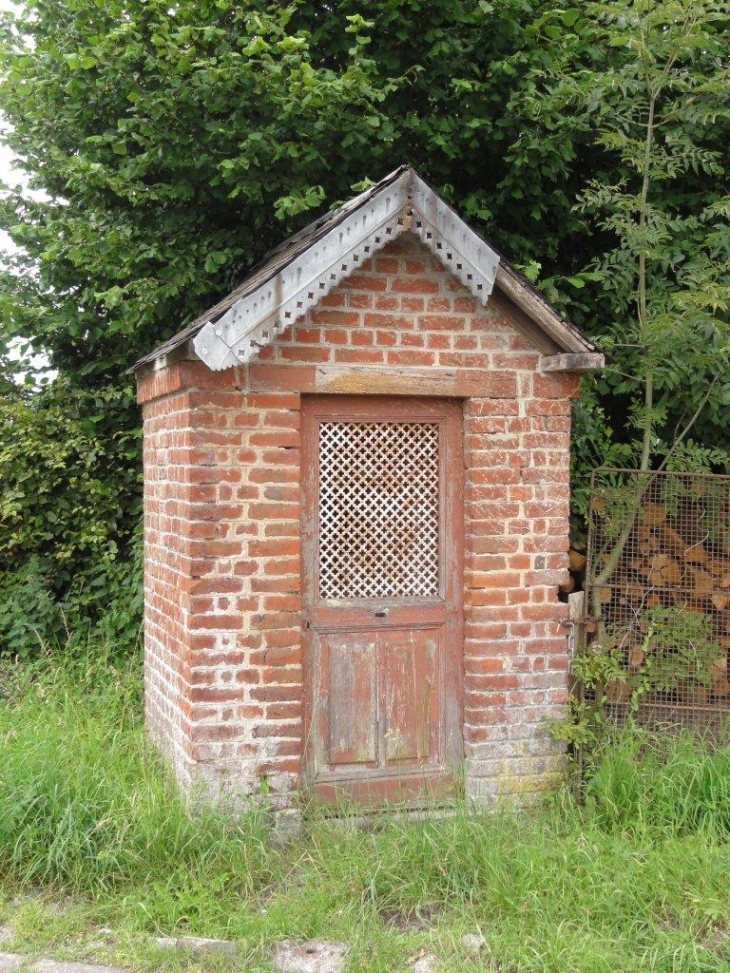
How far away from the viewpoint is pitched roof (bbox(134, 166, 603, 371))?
4387 millimetres

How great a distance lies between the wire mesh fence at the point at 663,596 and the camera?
552 cm

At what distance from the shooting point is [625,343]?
261 inches

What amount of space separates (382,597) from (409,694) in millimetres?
565

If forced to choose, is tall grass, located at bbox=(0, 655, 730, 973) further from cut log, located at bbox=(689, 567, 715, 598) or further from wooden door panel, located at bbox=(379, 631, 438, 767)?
cut log, located at bbox=(689, 567, 715, 598)

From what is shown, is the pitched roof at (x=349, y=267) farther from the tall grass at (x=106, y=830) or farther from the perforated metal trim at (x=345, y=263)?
the tall grass at (x=106, y=830)

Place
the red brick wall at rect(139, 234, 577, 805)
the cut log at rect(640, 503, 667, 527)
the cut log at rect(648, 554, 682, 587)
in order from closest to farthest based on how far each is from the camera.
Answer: the red brick wall at rect(139, 234, 577, 805) → the cut log at rect(640, 503, 667, 527) → the cut log at rect(648, 554, 682, 587)

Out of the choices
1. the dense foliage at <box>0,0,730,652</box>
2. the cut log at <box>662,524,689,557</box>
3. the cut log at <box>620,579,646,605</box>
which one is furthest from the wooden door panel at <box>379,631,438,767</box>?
the dense foliage at <box>0,0,730,652</box>

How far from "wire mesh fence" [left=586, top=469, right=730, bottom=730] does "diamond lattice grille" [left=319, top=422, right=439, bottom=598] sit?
3.44 feet

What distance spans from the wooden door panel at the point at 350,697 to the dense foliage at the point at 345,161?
2.36 m

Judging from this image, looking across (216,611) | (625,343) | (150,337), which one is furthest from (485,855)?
(150,337)

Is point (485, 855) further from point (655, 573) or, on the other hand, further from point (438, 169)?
point (438, 169)

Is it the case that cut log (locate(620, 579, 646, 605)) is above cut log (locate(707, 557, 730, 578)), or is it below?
below

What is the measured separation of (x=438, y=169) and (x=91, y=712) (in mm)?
4795

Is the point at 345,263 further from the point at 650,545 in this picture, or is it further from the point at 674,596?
the point at 674,596
